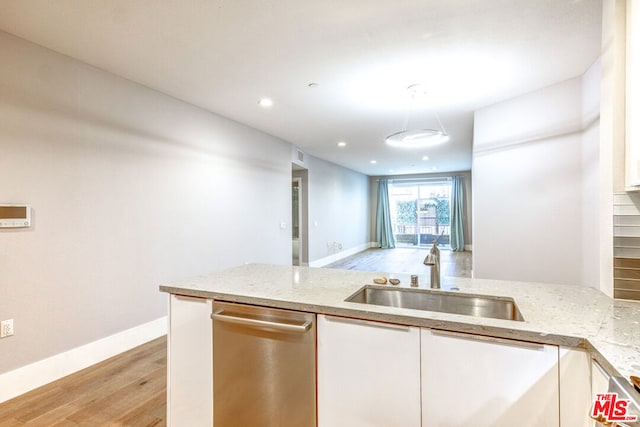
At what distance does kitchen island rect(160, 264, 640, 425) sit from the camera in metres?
0.99

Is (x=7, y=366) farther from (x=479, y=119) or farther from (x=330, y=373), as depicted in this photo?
(x=479, y=119)

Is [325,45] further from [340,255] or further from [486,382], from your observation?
[340,255]

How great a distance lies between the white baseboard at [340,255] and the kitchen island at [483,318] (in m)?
4.70

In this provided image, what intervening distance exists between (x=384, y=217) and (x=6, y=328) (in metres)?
9.18

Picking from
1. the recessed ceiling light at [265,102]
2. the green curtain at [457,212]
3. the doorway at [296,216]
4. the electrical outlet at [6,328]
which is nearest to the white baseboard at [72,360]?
the electrical outlet at [6,328]

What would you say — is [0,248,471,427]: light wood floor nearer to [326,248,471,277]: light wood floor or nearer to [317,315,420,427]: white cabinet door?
[317,315,420,427]: white cabinet door

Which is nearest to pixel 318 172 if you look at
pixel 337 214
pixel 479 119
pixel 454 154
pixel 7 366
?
pixel 337 214

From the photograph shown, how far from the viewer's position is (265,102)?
3.51 metres

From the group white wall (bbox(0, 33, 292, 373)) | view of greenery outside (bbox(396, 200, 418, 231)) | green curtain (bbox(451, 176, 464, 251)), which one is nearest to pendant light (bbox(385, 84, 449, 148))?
white wall (bbox(0, 33, 292, 373))

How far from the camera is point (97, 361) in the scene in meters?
2.64

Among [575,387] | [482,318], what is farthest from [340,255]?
[575,387]

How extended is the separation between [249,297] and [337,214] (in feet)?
21.4

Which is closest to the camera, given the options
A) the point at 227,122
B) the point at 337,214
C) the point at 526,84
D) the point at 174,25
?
the point at 174,25

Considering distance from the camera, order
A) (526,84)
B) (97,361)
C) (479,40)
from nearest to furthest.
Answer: (479,40), (97,361), (526,84)
